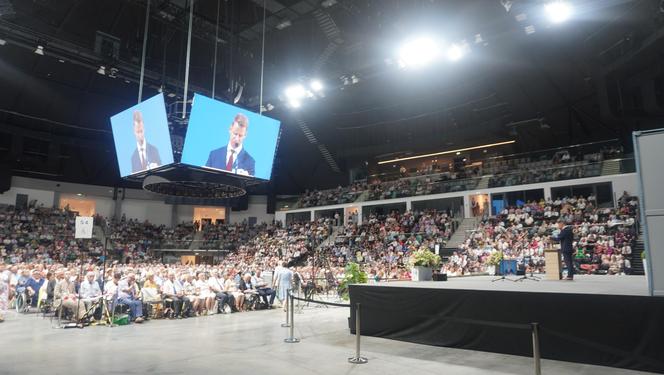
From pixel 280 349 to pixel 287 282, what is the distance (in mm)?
6419

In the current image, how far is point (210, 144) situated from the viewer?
885cm

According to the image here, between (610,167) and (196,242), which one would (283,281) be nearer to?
(610,167)

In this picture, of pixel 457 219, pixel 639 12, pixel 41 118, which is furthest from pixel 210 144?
pixel 41 118

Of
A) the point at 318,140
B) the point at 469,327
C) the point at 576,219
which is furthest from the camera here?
the point at 318,140

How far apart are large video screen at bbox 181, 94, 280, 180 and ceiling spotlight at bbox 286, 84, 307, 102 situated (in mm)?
7734

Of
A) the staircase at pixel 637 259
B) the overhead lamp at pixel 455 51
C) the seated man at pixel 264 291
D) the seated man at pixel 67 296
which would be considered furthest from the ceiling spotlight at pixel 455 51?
the seated man at pixel 67 296

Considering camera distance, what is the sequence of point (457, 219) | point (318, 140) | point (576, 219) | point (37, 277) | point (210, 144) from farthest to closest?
point (318, 140), point (457, 219), point (576, 219), point (37, 277), point (210, 144)

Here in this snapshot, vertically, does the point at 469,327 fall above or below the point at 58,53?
below

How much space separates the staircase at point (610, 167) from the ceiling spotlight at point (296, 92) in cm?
1498

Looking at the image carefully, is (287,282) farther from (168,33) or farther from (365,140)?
(365,140)

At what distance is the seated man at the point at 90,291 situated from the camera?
422 inches

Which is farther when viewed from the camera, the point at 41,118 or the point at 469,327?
the point at 41,118

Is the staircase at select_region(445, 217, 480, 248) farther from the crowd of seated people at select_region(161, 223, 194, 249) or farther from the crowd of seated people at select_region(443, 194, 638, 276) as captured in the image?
the crowd of seated people at select_region(161, 223, 194, 249)

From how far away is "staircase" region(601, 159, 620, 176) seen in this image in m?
20.7
